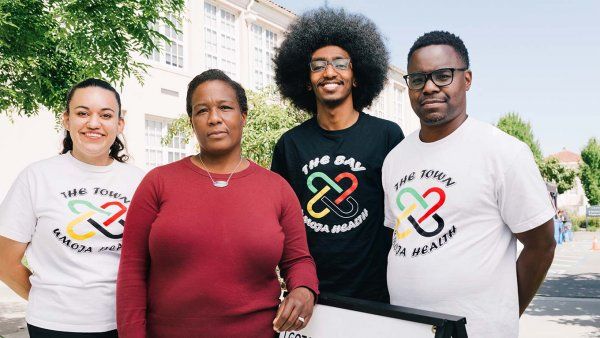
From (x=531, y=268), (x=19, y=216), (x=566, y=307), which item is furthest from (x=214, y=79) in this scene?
(x=566, y=307)

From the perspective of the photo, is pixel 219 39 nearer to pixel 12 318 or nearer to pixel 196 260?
pixel 12 318

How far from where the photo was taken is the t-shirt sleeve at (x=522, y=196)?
2.21 metres

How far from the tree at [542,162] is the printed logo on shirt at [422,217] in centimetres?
4598

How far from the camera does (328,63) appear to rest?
3.02m

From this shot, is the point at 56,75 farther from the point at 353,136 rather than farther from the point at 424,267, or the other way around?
the point at 424,267

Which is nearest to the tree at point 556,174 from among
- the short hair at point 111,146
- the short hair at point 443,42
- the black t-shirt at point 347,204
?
the black t-shirt at point 347,204

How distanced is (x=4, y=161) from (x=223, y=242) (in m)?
13.7

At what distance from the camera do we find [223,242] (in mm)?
2076

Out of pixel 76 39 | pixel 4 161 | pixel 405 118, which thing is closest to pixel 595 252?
pixel 405 118

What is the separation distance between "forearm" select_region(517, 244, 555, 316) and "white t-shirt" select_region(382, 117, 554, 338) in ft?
0.28

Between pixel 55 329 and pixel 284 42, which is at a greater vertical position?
pixel 284 42

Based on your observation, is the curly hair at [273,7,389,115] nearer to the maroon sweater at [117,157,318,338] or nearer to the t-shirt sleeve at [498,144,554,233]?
the t-shirt sleeve at [498,144,554,233]

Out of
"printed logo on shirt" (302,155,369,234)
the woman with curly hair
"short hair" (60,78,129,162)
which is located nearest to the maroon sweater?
the woman with curly hair

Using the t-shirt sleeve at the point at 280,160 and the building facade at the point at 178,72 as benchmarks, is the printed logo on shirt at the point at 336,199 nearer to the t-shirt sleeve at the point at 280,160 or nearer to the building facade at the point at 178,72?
the t-shirt sleeve at the point at 280,160
